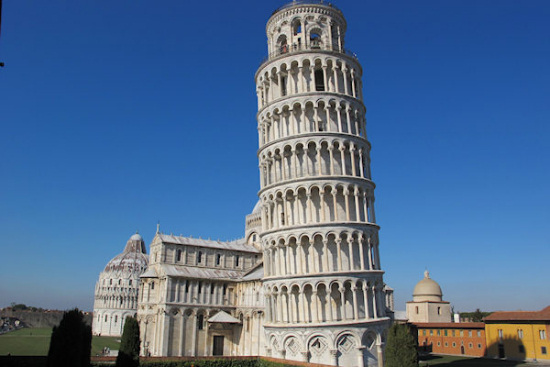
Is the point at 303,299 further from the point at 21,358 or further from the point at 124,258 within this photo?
the point at 124,258

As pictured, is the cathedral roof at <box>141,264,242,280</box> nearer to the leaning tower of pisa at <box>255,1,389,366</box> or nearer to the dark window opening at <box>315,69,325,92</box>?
the leaning tower of pisa at <box>255,1,389,366</box>

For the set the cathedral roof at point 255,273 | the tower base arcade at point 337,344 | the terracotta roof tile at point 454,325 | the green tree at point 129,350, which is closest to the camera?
the green tree at point 129,350

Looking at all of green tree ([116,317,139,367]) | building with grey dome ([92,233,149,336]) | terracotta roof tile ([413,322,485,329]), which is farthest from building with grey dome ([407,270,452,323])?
building with grey dome ([92,233,149,336])

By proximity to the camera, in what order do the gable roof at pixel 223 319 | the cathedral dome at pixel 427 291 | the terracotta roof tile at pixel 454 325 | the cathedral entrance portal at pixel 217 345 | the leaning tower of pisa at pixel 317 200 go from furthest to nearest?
the cathedral dome at pixel 427 291, the terracotta roof tile at pixel 454 325, the cathedral entrance portal at pixel 217 345, the gable roof at pixel 223 319, the leaning tower of pisa at pixel 317 200

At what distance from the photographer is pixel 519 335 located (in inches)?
1970

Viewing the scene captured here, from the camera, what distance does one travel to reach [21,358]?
3069cm

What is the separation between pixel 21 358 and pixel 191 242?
2340 centimetres

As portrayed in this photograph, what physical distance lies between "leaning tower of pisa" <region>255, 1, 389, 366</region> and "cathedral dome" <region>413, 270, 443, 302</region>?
41885 millimetres

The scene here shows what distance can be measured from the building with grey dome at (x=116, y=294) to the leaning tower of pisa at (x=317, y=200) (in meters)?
78.3

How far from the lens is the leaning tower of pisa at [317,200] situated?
33.5m

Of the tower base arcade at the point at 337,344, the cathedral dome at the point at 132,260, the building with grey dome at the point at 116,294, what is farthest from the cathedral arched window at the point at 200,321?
the cathedral dome at the point at 132,260

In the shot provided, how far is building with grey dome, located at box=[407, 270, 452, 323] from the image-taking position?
235 feet

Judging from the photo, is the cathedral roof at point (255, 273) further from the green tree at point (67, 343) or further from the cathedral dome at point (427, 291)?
the cathedral dome at point (427, 291)

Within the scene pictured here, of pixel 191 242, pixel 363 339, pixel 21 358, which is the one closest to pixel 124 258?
pixel 191 242
